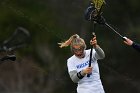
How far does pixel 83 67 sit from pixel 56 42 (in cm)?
1079

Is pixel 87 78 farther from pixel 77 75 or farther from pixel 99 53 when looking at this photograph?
pixel 99 53

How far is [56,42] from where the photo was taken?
18344 mm

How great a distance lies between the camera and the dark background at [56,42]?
57.6 feet

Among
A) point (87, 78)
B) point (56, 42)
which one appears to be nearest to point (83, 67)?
point (87, 78)

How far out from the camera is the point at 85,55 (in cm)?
758

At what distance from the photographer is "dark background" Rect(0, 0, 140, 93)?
17.5 metres

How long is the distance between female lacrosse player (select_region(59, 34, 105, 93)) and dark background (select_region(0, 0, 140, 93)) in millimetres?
9340

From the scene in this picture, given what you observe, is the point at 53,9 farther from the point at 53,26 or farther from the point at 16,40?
the point at 16,40

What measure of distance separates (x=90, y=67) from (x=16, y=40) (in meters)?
1.00

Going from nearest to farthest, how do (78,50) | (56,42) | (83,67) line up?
1. (78,50)
2. (83,67)
3. (56,42)

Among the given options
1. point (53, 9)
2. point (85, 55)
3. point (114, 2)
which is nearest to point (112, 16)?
point (114, 2)

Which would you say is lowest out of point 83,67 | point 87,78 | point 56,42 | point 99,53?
point 87,78

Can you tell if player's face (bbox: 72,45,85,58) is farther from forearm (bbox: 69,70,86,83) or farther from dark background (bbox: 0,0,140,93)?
dark background (bbox: 0,0,140,93)

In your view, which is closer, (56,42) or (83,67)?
(83,67)
